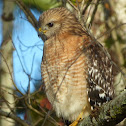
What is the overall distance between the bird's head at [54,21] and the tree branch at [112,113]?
2.16m

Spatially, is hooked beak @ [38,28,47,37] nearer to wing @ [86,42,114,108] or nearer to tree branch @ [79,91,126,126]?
wing @ [86,42,114,108]

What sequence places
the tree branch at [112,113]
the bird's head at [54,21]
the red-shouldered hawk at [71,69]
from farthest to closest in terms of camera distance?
the bird's head at [54,21] < the red-shouldered hawk at [71,69] < the tree branch at [112,113]

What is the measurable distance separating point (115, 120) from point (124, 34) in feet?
17.0

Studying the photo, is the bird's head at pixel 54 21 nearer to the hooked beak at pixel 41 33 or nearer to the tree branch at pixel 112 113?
the hooked beak at pixel 41 33

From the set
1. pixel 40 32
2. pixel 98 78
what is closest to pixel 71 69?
pixel 98 78

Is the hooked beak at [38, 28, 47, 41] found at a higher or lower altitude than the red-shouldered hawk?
higher

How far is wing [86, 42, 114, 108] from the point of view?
4961 millimetres

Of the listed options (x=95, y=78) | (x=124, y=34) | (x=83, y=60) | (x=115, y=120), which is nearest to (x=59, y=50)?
(x=83, y=60)

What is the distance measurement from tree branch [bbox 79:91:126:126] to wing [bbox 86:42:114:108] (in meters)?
1.05

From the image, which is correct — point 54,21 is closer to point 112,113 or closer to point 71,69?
point 71,69

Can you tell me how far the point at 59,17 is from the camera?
5.55m

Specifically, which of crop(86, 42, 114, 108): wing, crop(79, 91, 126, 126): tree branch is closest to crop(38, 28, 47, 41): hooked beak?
crop(86, 42, 114, 108): wing

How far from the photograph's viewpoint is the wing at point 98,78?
4.96m

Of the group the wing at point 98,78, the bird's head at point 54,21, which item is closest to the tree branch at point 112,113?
the wing at point 98,78
